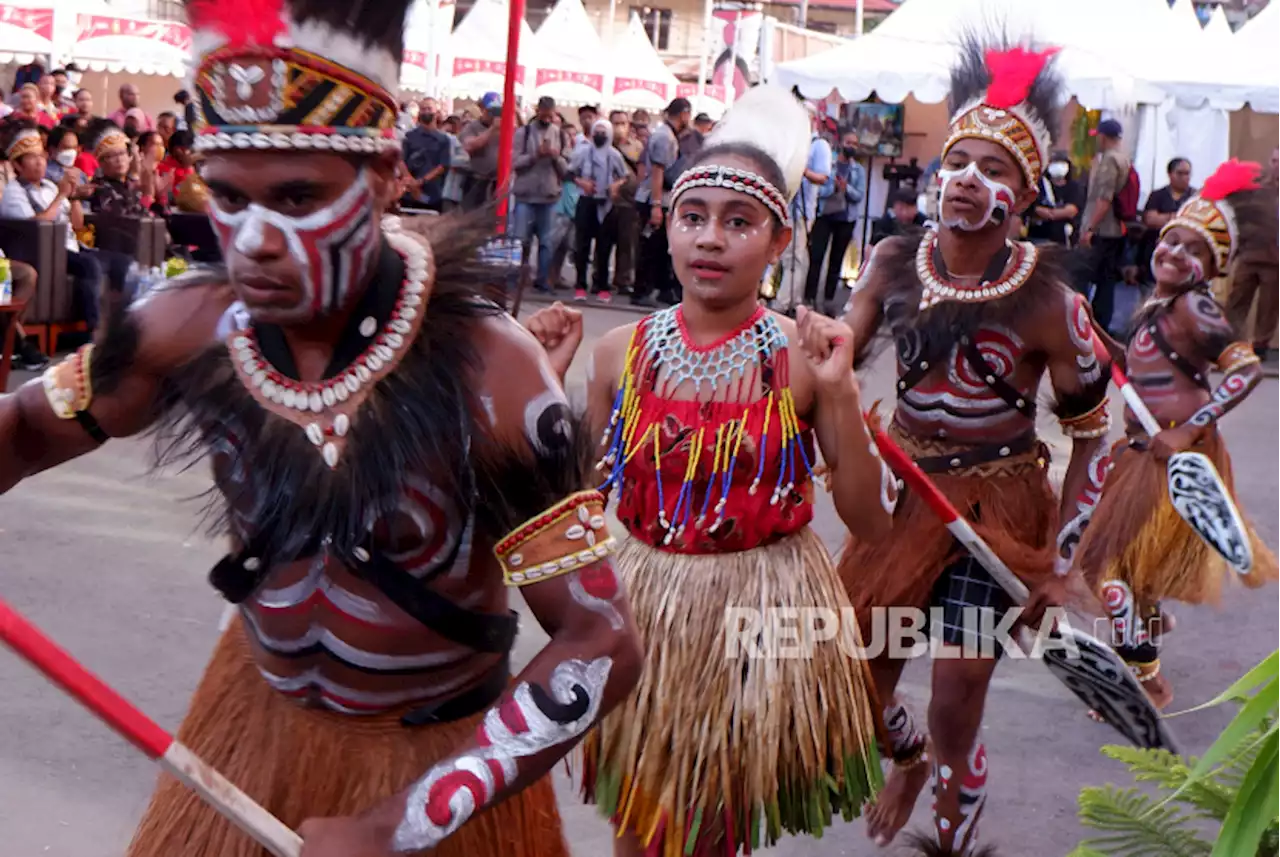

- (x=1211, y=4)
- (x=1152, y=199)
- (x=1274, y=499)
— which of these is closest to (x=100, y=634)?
(x=1274, y=499)

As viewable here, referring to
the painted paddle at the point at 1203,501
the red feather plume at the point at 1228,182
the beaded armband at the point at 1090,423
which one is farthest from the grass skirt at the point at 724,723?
the red feather plume at the point at 1228,182

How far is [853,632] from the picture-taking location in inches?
148

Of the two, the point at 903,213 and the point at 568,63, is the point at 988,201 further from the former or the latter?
the point at 568,63

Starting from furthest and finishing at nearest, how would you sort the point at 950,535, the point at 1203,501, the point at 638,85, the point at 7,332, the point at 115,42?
1. the point at 638,85
2. the point at 115,42
3. the point at 7,332
4. the point at 1203,501
5. the point at 950,535

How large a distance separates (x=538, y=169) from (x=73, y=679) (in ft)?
47.0

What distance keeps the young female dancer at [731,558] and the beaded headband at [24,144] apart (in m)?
8.31

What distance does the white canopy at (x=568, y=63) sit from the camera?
1075 inches

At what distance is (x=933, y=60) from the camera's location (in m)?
15.6

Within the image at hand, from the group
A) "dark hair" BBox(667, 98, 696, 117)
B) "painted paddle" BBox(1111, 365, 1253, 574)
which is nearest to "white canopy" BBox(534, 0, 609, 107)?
"dark hair" BBox(667, 98, 696, 117)

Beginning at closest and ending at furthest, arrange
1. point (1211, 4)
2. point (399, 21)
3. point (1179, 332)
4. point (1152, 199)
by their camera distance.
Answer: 1. point (399, 21)
2. point (1179, 332)
3. point (1152, 199)
4. point (1211, 4)

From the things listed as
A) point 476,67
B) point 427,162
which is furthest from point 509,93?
point 476,67

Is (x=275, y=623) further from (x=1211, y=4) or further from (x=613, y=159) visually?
(x=1211, y=4)

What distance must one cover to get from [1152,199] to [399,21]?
597 inches

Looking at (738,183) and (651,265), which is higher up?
(738,183)
